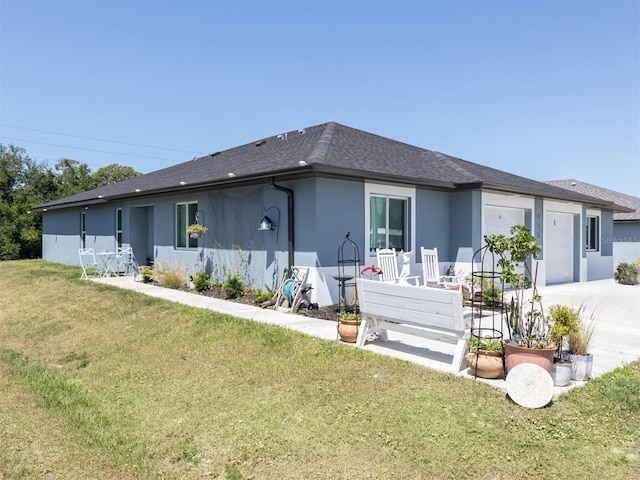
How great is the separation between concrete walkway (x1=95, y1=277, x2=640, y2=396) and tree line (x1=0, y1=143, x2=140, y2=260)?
54.2 ft

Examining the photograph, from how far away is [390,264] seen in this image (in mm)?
9336

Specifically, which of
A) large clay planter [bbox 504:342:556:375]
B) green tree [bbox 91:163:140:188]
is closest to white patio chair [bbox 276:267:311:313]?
large clay planter [bbox 504:342:556:375]

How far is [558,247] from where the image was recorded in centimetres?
1451

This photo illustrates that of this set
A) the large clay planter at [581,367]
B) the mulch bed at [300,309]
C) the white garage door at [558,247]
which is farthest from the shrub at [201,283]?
the white garage door at [558,247]

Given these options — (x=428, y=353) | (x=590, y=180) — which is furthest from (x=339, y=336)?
(x=590, y=180)

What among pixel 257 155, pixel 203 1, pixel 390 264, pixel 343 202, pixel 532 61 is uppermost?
pixel 203 1

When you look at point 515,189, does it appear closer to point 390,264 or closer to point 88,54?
point 390,264

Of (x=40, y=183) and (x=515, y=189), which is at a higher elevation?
(x=40, y=183)

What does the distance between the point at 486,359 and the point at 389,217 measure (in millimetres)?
5965

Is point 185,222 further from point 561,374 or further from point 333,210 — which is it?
point 561,374

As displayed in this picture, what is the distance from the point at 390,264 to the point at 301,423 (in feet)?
19.2

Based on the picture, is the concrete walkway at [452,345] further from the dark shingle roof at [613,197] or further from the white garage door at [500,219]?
the dark shingle roof at [613,197]

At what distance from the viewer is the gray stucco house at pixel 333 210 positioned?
8.92 meters

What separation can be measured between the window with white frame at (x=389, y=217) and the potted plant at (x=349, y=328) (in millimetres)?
3704
